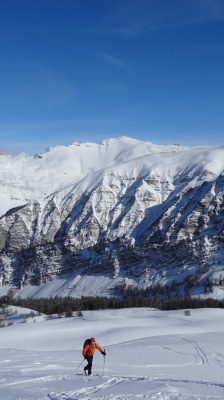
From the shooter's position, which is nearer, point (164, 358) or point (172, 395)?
point (172, 395)

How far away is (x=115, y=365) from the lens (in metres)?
38.6

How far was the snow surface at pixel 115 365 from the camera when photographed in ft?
69.2

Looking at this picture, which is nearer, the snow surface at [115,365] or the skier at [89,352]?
the snow surface at [115,365]

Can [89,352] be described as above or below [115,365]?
above

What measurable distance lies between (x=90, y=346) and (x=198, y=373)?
9463mm

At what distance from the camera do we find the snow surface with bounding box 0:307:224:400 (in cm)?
2108

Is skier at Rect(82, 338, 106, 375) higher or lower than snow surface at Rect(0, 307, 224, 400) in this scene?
higher

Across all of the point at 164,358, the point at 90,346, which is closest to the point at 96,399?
the point at 90,346

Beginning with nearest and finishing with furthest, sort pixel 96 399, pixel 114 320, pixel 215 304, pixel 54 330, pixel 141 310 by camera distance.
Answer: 1. pixel 96 399
2. pixel 54 330
3. pixel 114 320
4. pixel 141 310
5. pixel 215 304

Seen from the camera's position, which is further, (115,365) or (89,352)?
(115,365)

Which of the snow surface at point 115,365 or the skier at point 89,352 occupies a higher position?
the skier at point 89,352

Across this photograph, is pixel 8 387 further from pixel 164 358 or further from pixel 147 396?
pixel 164 358

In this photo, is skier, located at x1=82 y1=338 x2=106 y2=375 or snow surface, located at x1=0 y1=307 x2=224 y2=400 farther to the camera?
skier, located at x1=82 y1=338 x2=106 y2=375

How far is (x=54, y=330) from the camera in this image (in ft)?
321
